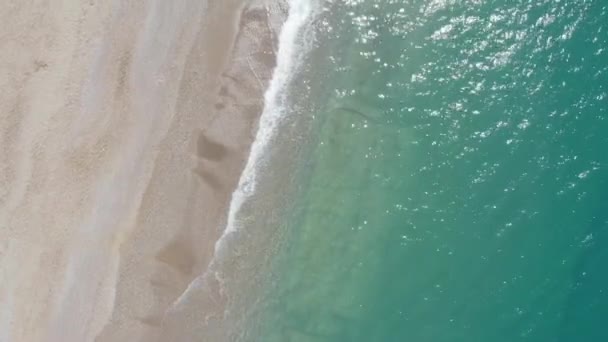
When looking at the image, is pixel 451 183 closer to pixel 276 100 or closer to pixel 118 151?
pixel 276 100

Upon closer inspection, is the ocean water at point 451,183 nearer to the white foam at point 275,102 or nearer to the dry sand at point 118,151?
the white foam at point 275,102

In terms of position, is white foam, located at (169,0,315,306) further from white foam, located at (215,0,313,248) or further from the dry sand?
the dry sand

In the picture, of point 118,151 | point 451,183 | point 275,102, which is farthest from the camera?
point 451,183

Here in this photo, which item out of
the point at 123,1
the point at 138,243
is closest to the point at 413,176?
the point at 138,243

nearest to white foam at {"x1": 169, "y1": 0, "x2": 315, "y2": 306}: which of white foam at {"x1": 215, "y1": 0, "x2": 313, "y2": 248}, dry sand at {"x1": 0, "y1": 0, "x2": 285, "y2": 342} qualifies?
white foam at {"x1": 215, "y1": 0, "x2": 313, "y2": 248}

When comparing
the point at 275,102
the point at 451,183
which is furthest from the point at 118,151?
the point at 451,183
